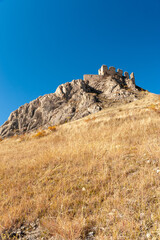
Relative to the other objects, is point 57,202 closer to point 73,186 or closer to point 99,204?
point 73,186

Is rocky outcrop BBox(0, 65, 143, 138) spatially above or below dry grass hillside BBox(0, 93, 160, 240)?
above

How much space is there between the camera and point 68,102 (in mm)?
Result: 44219

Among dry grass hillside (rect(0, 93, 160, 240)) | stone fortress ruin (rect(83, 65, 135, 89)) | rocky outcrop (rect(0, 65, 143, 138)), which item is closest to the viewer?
dry grass hillside (rect(0, 93, 160, 240))

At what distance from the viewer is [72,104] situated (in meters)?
41.9

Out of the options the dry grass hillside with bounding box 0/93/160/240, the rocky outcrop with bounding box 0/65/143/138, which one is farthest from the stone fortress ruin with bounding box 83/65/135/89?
the dry grass hillside with bounding box 0/93/160/240

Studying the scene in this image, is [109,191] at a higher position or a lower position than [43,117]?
lower

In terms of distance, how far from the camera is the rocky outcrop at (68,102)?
38.2m

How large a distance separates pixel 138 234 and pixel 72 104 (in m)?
41.2

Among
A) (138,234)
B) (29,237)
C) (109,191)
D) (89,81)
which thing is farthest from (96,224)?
(89,81)

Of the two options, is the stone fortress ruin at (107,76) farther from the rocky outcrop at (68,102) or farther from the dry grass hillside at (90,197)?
the dry grass hillside at (90,197)

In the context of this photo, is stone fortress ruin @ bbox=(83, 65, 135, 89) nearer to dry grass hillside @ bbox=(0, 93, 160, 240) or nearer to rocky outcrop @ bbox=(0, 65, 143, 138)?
rocky outcrop @ bbox=(0, 65, 143, 138)

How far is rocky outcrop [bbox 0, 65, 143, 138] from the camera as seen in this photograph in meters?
38.2

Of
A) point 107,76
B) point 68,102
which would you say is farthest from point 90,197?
point 107,76

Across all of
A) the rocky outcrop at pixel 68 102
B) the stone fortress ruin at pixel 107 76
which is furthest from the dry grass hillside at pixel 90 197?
the stone fortress ruin at pixel 107 76
